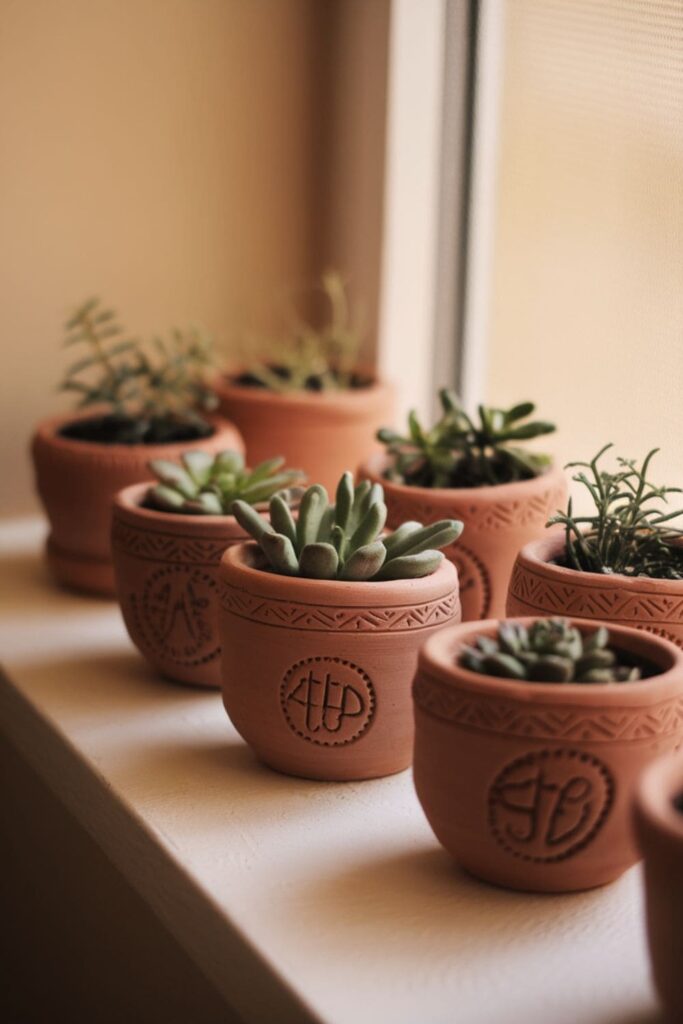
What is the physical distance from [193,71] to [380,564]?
0.83m

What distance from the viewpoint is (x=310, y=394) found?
4.49 ft

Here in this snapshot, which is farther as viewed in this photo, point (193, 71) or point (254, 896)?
point (193, 71)

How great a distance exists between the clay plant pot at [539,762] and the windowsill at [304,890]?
0.04 metres

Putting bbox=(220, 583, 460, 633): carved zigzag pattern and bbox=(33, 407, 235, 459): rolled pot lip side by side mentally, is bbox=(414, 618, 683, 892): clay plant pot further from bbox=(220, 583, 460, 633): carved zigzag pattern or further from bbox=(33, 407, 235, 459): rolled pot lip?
bbox=(33, 407, 235, 459): rolled pot lip

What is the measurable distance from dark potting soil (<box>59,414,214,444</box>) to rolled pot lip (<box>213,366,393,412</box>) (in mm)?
71

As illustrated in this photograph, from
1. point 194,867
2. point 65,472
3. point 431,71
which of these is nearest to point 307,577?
point 194,867

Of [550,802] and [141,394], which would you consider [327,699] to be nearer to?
[550,802]

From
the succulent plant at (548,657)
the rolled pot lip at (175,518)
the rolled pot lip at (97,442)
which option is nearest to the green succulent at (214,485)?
the rolled pot lip at (175,518)

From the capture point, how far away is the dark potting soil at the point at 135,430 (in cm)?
127

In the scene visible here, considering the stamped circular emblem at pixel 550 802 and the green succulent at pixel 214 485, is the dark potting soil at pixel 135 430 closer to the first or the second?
the green succulent at pixel 214 485

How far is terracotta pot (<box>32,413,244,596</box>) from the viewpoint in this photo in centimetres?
119

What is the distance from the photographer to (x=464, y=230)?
1404mm

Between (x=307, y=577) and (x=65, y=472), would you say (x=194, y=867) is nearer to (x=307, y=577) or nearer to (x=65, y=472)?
(x=307, y=577)

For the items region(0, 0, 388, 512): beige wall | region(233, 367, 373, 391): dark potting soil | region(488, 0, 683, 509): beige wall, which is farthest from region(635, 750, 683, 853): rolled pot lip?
region(0, 0, 388, 512): beige wall
